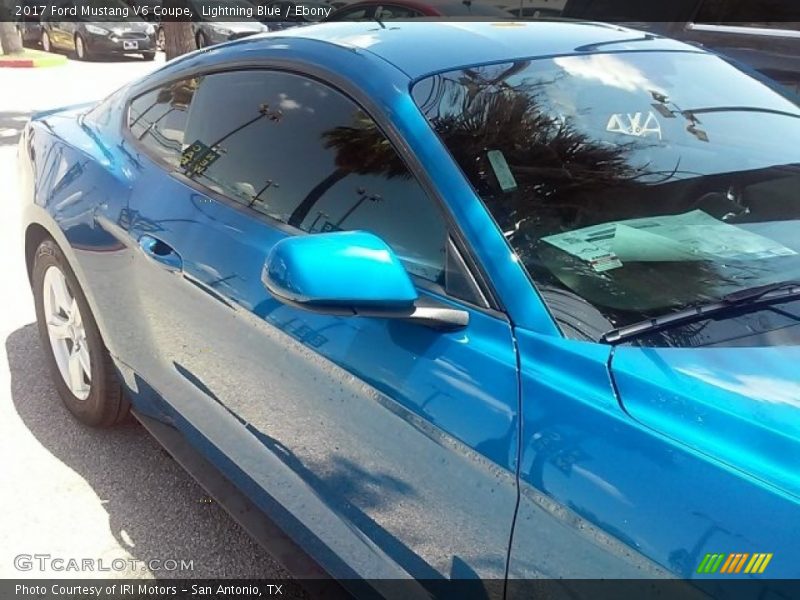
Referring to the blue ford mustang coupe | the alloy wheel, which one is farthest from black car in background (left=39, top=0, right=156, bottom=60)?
the blue ford mustang coupe

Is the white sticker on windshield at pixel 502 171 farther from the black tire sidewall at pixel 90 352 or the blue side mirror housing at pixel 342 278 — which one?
the black tire sidewall at pixel 90 352

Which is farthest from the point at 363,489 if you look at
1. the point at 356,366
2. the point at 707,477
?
the point at 707,477

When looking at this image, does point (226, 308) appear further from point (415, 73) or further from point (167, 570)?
point (167, 570)

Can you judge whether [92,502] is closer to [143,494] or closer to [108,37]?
[143,494]

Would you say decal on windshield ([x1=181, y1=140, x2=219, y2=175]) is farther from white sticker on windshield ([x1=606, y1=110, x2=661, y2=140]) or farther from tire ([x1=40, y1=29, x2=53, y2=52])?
tire ([x1=40, y1=29, x2=53, y2=52])

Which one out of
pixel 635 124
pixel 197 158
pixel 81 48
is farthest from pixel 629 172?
pixel 81 48

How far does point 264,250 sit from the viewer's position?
6.68 feet

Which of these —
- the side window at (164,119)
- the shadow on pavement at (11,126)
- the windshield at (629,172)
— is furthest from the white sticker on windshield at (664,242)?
the shadow on pavement at (11,126)

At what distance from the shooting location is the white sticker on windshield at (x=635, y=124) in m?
2.00

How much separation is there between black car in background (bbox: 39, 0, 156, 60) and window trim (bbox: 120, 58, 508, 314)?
1463 centimetres

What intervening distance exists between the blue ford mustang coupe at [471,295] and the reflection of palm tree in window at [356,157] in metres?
0.01

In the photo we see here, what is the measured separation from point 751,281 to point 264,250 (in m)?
1.16

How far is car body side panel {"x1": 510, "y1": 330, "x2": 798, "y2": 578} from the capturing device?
1146 millimetres

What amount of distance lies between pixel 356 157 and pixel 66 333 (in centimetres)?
182
